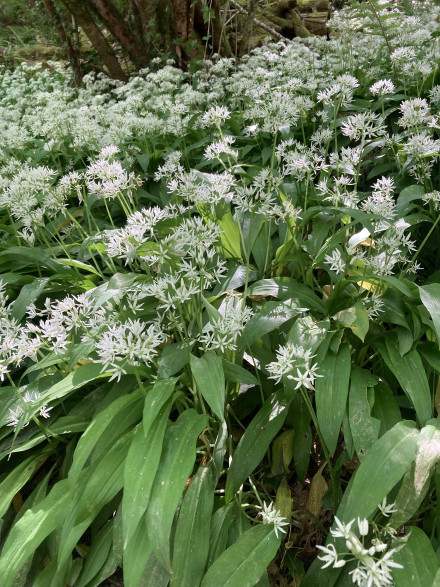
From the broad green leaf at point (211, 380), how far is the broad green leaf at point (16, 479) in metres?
0.90

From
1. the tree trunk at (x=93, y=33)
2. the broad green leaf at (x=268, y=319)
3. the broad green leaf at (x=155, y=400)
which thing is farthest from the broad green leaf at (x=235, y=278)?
the tree trunk at (x=93, y=33)

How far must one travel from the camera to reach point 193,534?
154cm

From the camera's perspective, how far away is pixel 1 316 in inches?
80.8

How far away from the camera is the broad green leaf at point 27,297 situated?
98.2 inches

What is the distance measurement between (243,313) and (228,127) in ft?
9.95

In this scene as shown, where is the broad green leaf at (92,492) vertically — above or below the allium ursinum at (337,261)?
below

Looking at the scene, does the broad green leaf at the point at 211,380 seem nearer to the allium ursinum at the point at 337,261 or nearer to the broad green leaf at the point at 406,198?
the allium ursinum at the point at 337,261

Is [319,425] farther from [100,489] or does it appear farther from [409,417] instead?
[100,489]

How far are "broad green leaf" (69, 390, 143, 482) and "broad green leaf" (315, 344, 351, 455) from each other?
0.67 m

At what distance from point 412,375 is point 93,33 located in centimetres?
804

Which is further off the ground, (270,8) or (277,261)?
(270,8)

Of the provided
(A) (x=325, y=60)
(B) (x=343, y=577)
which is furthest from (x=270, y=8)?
(B) (x=343, y=577)

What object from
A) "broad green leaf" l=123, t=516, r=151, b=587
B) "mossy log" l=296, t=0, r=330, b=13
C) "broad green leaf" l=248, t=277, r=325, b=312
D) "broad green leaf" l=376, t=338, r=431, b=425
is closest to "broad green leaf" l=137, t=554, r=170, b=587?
"broad green leaf" l=123, t=516, r=151, b=587

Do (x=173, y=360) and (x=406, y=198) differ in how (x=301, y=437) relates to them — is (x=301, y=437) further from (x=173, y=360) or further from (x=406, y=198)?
(x=406, y=198)
